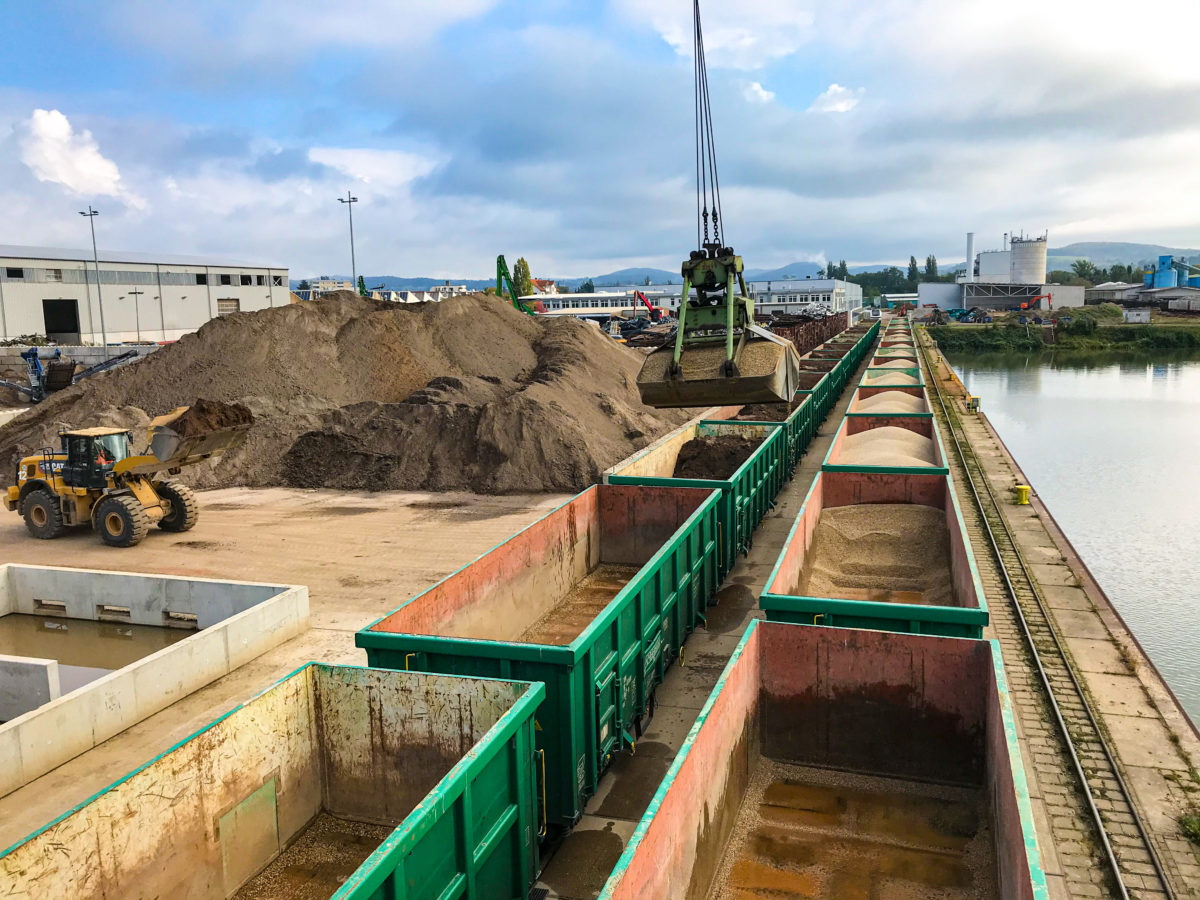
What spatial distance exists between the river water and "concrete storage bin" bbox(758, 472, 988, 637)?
3.85 metres

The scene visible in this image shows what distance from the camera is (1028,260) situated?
5030 inches

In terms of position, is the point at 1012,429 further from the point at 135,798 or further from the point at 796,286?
the point at 796,286

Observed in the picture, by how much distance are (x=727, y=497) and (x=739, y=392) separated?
263 cm

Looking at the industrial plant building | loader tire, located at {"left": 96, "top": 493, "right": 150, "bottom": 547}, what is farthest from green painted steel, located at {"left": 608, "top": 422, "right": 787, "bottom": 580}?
the industrial plant building

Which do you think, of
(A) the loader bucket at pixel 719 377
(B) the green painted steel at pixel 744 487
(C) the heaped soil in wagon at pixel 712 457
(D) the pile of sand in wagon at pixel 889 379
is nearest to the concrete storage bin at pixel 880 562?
(B) the green painted steel at pixel 744 487

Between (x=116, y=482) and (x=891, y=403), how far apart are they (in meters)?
19.6

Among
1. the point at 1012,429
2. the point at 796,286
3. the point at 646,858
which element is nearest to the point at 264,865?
the point at 646,858

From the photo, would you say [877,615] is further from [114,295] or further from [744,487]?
[114,295]

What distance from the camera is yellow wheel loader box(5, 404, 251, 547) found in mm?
16250

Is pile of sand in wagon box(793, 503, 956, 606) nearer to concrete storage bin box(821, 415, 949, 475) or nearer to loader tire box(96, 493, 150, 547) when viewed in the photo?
concrete storage bin box(821, 415, 949, 475)

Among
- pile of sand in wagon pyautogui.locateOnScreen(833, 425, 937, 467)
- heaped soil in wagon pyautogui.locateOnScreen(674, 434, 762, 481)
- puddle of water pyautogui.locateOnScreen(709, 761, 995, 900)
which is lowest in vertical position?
puddle of water pyautogui.locateOnScreen(709, 761, 995, 900)

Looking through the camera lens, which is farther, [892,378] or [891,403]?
[892,378]

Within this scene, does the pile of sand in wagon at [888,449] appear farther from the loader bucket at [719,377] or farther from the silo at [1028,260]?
the silo at [1028,260]

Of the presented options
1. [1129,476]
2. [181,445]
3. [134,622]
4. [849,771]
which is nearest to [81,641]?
[134,622]
